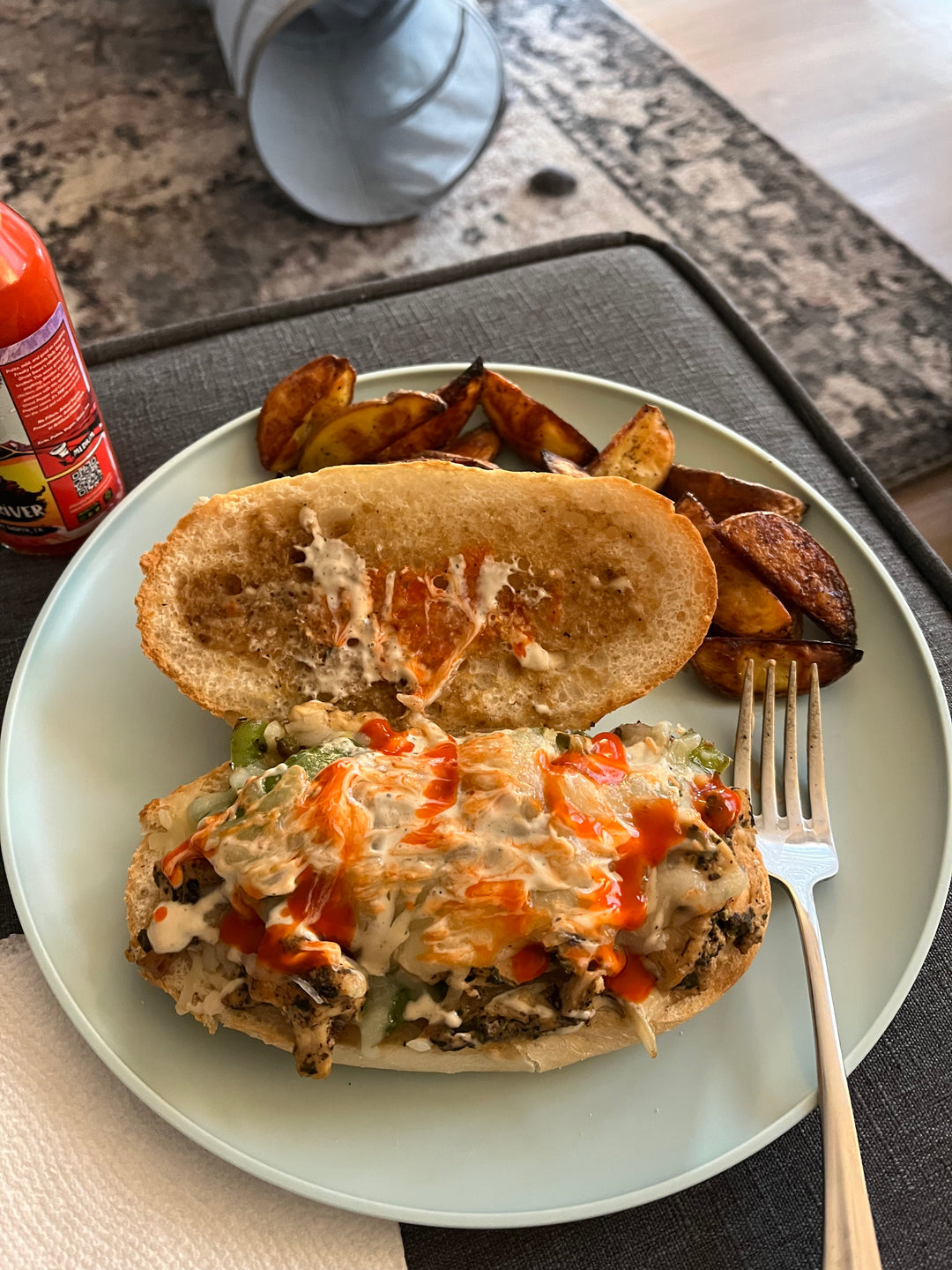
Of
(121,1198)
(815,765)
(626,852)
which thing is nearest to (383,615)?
(626,852)

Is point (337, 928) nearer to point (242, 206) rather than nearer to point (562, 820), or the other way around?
point (562, 820)

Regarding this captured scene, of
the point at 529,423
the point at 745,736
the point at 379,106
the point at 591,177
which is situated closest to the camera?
the point at 745,736

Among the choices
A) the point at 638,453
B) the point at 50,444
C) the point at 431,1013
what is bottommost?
the point at 431,1013

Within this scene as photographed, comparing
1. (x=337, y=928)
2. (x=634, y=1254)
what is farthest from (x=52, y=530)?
(x=634, y=1254)

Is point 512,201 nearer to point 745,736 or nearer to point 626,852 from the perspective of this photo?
point 745,736

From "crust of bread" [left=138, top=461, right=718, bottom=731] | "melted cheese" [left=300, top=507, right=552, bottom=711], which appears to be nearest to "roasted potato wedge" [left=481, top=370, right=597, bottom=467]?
"crust of bread" [left=138, top=461, right=718, bottom=731]

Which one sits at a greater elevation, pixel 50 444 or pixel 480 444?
pixel 50 444

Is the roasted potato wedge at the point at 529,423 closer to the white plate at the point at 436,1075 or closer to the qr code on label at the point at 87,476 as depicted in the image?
the white plate at the point at 436,1075

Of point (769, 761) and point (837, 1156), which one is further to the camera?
point (769, 761)
